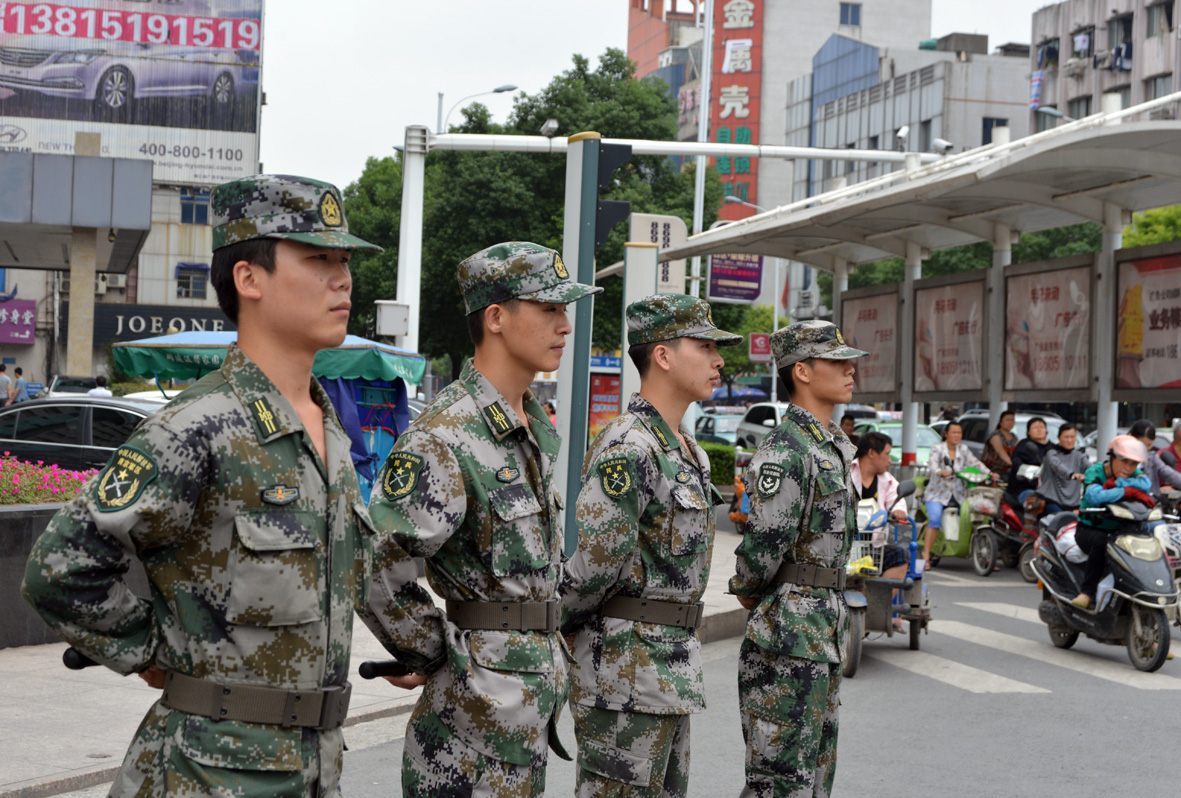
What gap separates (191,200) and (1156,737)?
165 ft

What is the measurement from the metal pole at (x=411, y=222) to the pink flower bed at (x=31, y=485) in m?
7.65

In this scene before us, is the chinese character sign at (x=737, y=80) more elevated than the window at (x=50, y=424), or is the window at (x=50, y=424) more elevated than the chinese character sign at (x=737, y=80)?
the chinese character sign at (x=737, y=80)

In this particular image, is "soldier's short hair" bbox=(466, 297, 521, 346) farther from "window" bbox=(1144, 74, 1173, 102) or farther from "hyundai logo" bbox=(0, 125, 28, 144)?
"window" bbox=(1144, 74, 1173, 102)

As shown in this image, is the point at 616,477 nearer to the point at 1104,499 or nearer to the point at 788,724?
the point at 788,724

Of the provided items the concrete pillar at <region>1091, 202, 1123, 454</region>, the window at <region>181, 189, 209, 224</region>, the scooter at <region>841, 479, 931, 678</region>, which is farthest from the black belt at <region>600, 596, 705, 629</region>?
the window at <region>181, 189, 209, 224</region>

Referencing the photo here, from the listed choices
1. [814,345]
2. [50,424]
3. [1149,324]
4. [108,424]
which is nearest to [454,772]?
[814,345]

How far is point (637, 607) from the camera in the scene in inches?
153

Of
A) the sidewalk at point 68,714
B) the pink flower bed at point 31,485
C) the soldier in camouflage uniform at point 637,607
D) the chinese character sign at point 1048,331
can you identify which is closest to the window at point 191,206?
the chinese character sign at point 1048,331

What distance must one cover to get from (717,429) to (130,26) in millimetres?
29885

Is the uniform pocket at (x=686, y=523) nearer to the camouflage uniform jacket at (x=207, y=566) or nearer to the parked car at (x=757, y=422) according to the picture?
the camouflage uniform jacket at (x=207, y=566)

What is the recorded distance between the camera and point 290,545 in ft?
7.93

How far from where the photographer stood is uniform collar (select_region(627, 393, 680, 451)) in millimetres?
4062

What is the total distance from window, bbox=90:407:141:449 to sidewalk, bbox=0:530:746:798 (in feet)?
14.6

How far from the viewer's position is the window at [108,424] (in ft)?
41.1
